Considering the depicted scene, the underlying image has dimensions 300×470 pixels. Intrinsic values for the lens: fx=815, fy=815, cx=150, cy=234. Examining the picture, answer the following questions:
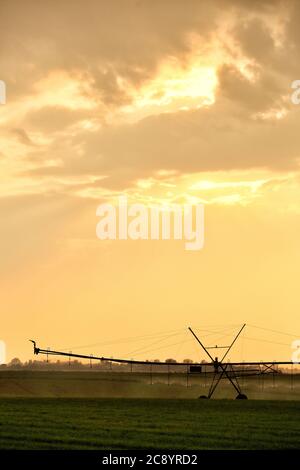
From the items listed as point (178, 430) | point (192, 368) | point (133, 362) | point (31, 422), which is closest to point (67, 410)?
point (31, 422)

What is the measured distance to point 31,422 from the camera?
45.5 meters

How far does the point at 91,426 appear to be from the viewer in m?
44.1

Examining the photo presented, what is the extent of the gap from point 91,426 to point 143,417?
8108 mm

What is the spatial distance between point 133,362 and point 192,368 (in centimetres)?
1684

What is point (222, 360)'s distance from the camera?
458ft
